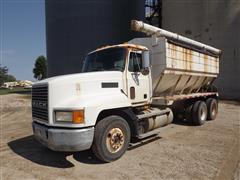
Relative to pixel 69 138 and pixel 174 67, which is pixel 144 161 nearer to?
pixel 69 138

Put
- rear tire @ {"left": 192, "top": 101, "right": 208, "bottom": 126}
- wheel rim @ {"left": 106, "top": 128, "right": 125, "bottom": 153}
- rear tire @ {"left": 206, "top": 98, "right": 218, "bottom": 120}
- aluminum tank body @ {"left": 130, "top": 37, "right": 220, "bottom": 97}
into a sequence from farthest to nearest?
rear tire @ {"left": 206, "top": 98, "right": 218, "bottom": 120} → rear tire @ {"left": 192, "top": 101, "right": 208, "bottom": 126} → aluminum tank body @ {"left": 130, "top": 37, "right": 220, "bottom": 97} → wheel rim @ {"left": 106, "top": 128, "right": 125, "bottom": 153}

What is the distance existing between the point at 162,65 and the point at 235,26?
52.9 ft

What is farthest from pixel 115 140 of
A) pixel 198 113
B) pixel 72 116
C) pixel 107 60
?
pixel 198 113

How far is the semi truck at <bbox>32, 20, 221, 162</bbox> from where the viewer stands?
4789 mm

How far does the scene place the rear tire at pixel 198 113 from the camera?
9.31m

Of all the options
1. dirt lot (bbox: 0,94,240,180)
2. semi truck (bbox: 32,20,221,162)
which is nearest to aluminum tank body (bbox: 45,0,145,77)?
semi truck (bbox: 32,20,221,162)

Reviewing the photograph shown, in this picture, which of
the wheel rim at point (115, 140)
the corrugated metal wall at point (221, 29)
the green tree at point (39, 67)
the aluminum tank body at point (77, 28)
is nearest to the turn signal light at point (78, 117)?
the wheel rim at point (115, 140)

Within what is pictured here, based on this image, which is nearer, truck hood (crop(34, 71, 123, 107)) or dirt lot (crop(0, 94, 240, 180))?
dirt lot (crop(0, 94, 240, 180))

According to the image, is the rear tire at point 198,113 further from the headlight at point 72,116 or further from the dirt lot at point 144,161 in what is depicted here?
the headlight at point 72,116

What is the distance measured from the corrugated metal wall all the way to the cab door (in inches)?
627

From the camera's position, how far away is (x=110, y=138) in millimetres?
5336

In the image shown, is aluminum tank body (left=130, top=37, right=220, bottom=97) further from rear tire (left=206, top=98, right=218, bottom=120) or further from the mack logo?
the mack logo

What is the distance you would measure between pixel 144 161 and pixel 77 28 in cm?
1890

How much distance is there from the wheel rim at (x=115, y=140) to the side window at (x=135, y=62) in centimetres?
173
